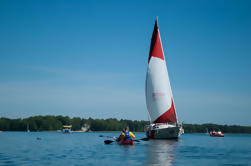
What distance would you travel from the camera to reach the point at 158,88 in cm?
5631

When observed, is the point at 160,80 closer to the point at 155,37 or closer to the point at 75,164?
the point at 155,37

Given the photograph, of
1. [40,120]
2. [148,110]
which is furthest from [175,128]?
[40,120]

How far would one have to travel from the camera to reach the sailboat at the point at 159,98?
5281 cm

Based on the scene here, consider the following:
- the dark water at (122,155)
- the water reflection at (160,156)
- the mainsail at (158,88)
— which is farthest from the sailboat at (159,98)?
the water reflection at (160,156)

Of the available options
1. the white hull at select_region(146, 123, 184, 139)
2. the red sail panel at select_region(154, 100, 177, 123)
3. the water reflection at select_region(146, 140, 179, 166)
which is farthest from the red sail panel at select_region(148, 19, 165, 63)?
the water reflection at select_region(146, 140, 179, 166)

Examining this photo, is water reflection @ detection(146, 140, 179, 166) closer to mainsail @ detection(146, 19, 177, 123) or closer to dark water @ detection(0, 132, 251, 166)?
dark water @ detection(0, 132, 251, 166)

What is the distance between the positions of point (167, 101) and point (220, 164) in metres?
29.2

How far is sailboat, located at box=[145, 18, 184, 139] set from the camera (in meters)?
52.8

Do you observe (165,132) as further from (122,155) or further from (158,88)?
(122,155)

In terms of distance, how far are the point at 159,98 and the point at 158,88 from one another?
6.23 feet

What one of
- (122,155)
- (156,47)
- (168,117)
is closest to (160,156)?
(122,155)

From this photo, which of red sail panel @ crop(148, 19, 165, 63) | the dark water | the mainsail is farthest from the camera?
red sail panel @ crop(148, 19, 165, 63)

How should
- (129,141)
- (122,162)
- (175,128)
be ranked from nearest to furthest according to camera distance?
(122,162) < (129,141) < (175,128)

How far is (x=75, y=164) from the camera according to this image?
24969 millimetres
